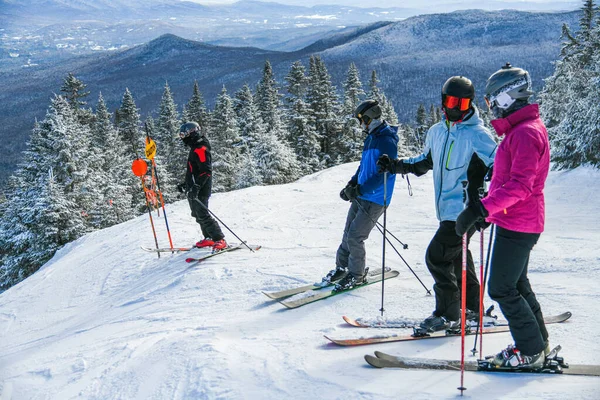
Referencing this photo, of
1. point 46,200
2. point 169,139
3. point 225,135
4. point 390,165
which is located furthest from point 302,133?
point 390,165

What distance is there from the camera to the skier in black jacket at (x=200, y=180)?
7.78 m

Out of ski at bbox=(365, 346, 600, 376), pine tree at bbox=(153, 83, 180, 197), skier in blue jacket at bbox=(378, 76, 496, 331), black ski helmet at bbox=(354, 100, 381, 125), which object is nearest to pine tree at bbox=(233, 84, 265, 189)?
pine tree at bbox=(153, 83, 180, 197)

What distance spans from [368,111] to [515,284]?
97.9 inches

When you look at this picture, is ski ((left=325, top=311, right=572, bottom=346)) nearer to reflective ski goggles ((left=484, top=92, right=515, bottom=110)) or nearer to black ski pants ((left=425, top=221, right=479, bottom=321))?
black ski pants ((left=425, top=221, right=479, bottom=321))

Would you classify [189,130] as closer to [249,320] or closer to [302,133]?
[249,320]

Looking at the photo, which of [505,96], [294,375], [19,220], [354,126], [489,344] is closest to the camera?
[505,96]

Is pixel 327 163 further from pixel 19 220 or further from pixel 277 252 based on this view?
pixel 277 252

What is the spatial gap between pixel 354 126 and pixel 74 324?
3273 centimetres

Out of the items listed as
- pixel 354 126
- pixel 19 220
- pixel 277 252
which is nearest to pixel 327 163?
pixel 354 126

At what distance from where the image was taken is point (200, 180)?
8.08m

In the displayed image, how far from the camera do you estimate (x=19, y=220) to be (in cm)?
2516

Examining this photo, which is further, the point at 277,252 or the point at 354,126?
the point at 354,126

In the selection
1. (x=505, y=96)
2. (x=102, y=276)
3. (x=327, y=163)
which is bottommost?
(x=327, y=163)

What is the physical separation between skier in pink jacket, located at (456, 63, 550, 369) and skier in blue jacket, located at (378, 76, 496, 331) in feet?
1.33
